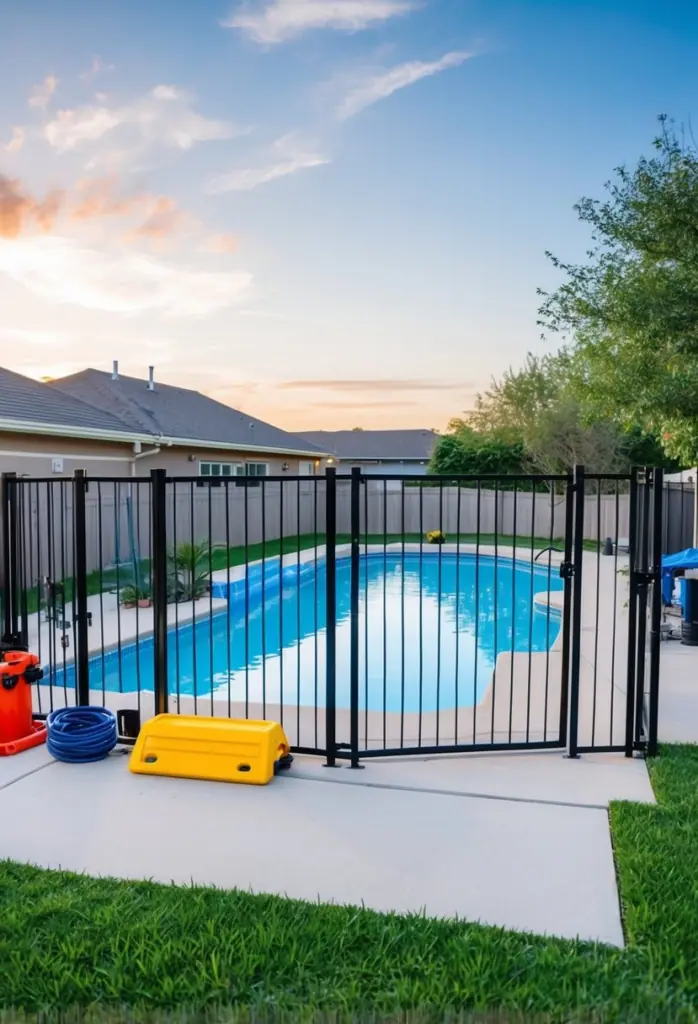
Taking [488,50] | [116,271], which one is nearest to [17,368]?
[116,271]

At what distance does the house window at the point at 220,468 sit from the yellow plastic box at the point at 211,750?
1209 cm

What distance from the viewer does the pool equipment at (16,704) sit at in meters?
4.17

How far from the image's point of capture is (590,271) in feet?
35.0

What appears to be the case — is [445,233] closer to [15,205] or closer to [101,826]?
[15,205]

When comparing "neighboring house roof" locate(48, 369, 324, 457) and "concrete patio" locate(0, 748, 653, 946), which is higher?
"neighboring house roof" locate(48, 369, 324, 457)

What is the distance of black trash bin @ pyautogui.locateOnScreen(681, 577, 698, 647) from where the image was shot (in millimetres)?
7402

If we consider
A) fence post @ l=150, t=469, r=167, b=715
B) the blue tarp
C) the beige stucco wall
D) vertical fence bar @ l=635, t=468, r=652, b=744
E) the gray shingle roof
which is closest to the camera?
vertical fence bar @ l=635, t=468, r=652, b=744

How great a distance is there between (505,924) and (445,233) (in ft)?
33.0

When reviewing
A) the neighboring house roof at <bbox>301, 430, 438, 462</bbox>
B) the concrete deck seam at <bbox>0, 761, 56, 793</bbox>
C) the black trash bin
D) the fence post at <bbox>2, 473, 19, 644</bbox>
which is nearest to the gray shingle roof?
the fence post at <bbox>2, 473, 19, 644</bbox>

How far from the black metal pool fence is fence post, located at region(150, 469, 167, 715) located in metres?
0.01

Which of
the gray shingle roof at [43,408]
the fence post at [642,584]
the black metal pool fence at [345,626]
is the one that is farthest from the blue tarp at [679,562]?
the gray shingle roof at [43,408]

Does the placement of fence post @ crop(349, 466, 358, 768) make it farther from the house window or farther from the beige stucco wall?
the house window

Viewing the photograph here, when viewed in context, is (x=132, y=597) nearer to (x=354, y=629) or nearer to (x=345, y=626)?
(x=345, y=626)

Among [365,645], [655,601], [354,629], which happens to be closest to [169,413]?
[365,645]
